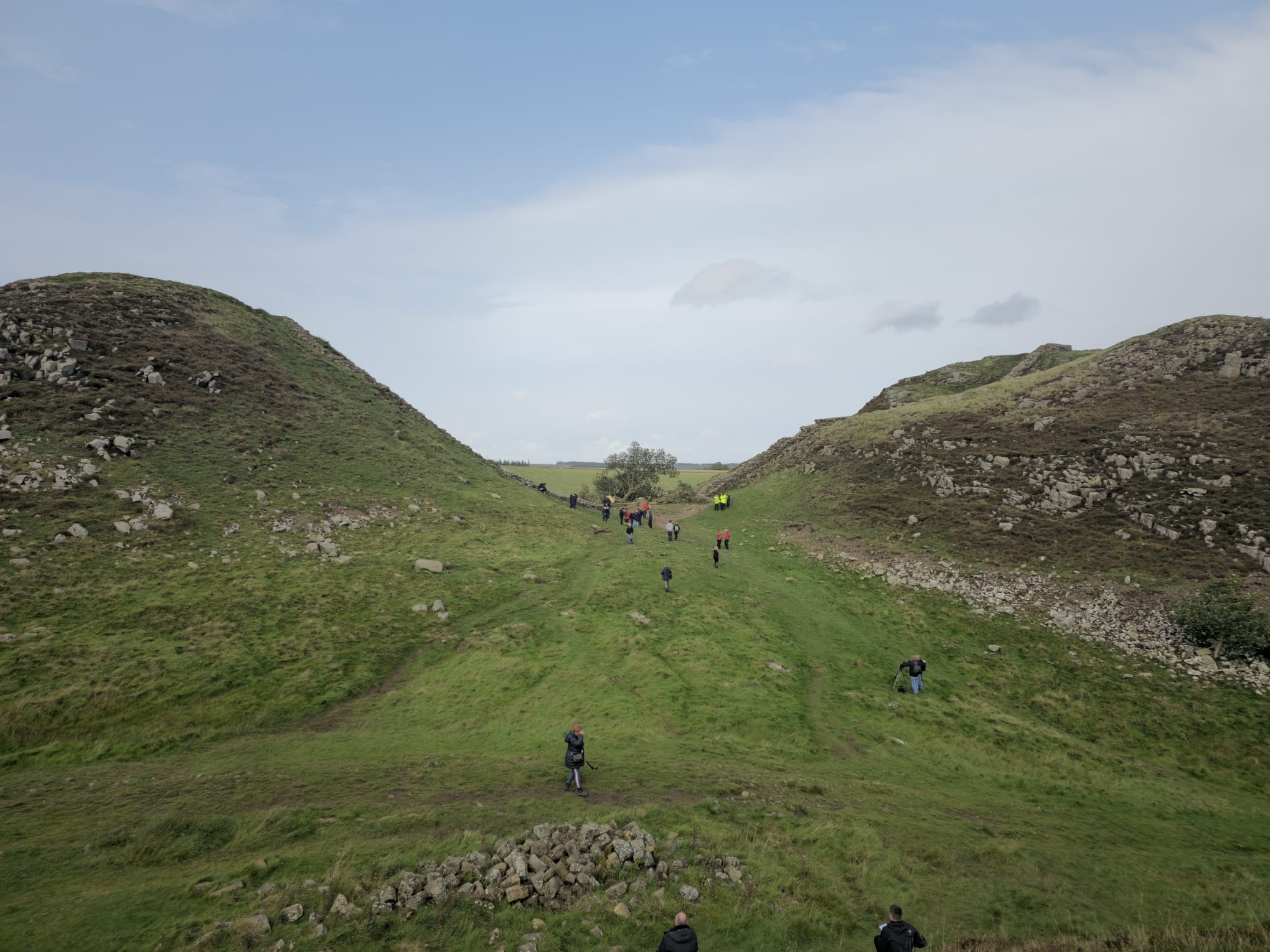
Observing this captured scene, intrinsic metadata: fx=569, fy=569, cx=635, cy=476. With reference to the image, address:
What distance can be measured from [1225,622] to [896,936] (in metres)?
33.8

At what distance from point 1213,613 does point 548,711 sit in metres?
37.2

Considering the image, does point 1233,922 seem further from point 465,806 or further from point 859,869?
point 465,806

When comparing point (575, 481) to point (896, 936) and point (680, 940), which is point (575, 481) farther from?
point (896, 936)

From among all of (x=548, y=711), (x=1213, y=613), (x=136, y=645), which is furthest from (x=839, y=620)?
(x=136, y=645)

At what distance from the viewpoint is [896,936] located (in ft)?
38.8

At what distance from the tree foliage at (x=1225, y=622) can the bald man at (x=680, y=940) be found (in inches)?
1452

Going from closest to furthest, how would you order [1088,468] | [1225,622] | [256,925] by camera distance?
[256,925], [1225,622], [1088,468]

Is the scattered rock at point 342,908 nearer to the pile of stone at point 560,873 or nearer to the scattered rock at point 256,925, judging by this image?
the pile of stone at point 560,873

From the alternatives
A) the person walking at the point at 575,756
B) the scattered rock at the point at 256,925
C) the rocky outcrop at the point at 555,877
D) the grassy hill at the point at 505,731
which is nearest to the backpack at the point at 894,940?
the grassy hill at the point at 505,731

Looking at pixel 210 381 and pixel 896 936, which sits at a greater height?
pixel 210 381

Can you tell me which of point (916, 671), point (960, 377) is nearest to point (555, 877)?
point (916, 671)

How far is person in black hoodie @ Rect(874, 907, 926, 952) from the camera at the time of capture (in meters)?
11.8

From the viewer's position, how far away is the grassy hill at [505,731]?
1441 centimetres

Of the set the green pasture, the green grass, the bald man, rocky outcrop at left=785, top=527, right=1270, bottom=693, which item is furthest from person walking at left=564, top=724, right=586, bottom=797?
the green grass
